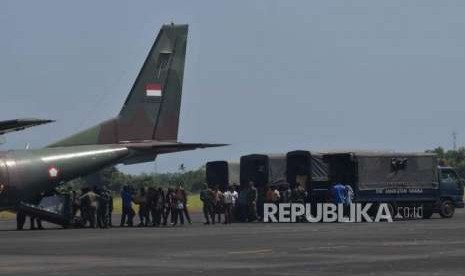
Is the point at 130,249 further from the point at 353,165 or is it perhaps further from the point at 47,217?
the point at 353,165

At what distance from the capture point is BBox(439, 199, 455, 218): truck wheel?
46.0 meters

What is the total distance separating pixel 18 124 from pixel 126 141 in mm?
7191

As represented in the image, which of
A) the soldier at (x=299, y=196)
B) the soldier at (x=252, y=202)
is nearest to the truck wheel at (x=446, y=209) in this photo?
the soldier at (x=299, y=196)

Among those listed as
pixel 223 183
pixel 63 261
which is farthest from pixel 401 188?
pixel 63 261

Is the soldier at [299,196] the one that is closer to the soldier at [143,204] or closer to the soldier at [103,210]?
the soldier at [143,204]

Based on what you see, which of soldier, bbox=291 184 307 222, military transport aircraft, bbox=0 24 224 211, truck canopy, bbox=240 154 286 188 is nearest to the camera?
military transport aircraft, bbox=0 24 224 211

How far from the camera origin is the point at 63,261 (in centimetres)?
2216

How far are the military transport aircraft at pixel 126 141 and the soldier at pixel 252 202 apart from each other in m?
4.78

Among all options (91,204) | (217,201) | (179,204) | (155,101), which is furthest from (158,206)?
(155,101)

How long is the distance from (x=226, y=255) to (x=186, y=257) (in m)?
0.88

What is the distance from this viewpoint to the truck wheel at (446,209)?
46.0 metres

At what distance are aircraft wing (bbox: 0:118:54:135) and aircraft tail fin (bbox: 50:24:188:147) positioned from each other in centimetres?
449

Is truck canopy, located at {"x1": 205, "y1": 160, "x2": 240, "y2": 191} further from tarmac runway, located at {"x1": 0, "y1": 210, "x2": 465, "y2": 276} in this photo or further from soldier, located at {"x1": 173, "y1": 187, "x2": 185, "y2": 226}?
tarmac runway, located at {"x1": 0, "y1": 210, "x2": 465, "y2": 276}

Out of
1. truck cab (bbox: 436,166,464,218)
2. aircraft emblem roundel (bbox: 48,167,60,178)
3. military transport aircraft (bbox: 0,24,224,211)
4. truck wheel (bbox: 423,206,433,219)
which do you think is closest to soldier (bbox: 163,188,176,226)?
military transport aircraft (bbox: 0,24,224,211)
